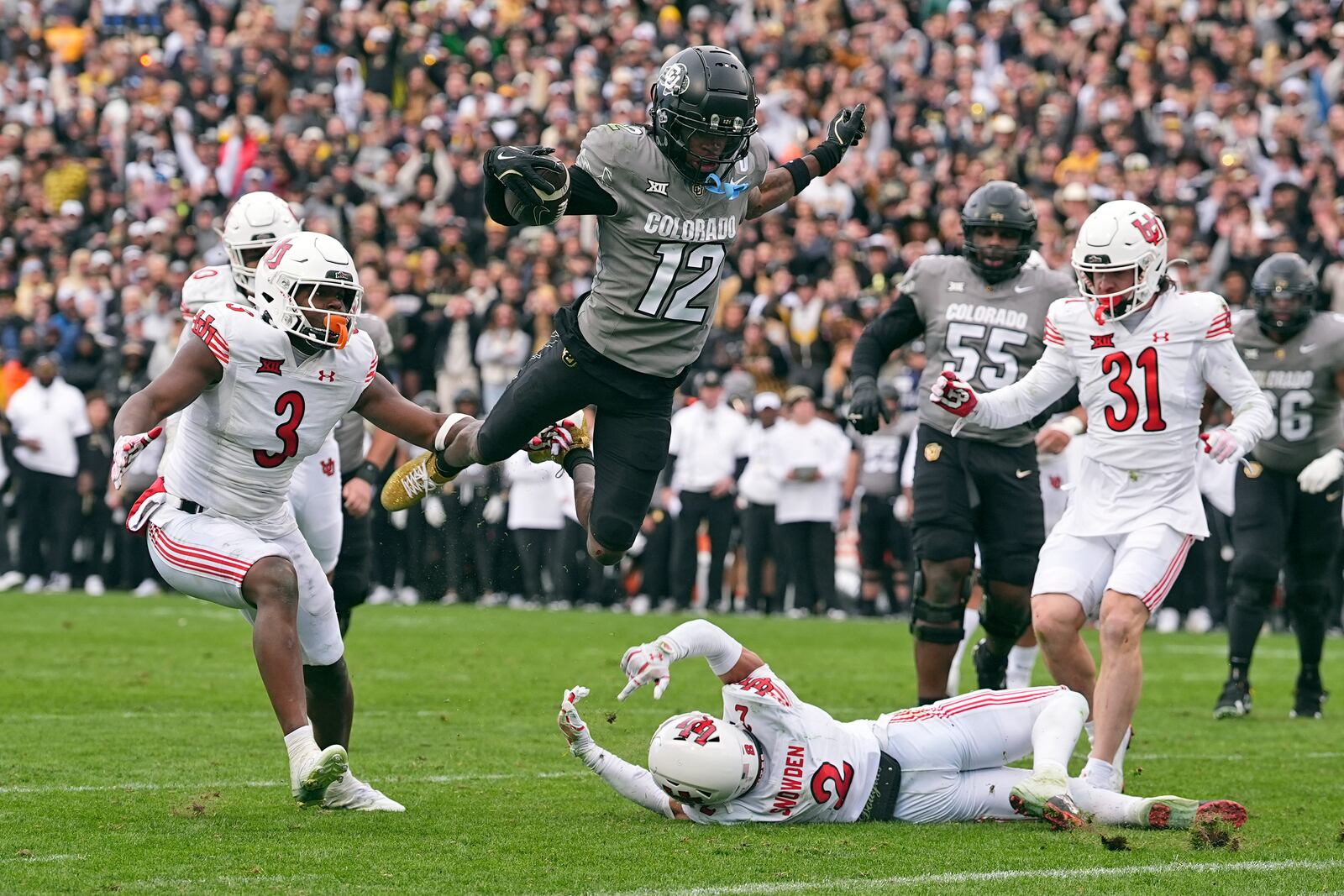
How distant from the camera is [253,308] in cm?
662

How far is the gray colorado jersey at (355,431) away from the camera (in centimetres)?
831

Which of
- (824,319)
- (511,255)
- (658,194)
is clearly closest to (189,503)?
(658,194)

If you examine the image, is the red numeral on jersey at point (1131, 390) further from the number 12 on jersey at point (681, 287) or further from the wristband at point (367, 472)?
the wristband at point (367, 472)

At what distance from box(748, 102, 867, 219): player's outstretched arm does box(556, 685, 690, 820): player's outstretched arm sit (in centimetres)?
219

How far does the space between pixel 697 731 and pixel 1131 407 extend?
7.17ft

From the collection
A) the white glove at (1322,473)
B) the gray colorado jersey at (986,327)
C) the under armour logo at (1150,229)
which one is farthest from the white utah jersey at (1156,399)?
the white glove at (1322,473)

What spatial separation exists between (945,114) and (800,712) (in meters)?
13.3

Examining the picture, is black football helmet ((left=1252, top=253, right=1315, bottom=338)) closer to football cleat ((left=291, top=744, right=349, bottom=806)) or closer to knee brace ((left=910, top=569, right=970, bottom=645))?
knee brace ((left=910, top=569, right=970, bottom=645))

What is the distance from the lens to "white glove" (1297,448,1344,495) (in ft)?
31.2

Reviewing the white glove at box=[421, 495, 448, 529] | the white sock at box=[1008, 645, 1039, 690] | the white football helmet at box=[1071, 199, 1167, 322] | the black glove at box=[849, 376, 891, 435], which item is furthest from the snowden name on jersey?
the white glove at box=[421, 495, 448, 529]

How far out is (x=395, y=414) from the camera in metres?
6.76

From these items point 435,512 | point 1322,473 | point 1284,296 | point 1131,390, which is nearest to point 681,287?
point 1131,390

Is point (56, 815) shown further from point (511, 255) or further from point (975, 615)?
point (511, 255)

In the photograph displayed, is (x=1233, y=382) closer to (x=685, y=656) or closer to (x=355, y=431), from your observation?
(x=685, y=656)
